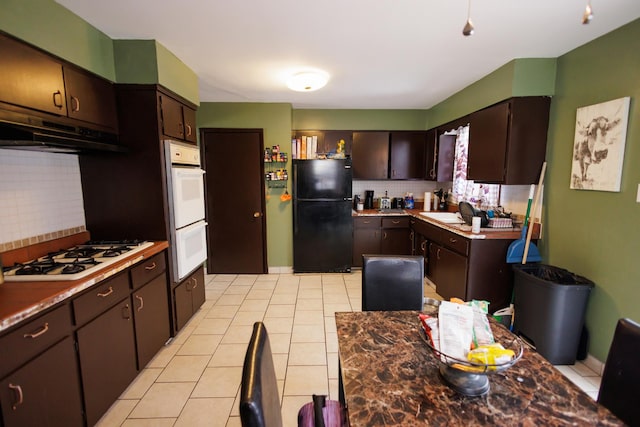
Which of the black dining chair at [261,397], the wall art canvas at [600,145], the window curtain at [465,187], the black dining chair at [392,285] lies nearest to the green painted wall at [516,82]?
the wall art canvas at [600,145]

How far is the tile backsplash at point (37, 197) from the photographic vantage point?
1803mm

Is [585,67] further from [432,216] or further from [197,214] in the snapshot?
[197,214]

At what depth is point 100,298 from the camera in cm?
170

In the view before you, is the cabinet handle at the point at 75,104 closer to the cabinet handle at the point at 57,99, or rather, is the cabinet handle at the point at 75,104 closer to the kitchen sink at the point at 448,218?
the cabinet handle at the point at 57,99

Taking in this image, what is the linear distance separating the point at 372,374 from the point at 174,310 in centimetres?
212

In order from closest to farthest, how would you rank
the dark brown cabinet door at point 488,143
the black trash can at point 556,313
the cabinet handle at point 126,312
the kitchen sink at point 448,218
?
the cabinet handle at point 126,312 < the black trash can at point 556,313 < the dark brown cabinet door at point 488,143 < the kitchen sink at point 448,218

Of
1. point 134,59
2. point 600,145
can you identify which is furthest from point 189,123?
point 600,145

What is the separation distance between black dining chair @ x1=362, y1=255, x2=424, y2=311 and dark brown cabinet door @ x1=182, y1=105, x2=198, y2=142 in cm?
215

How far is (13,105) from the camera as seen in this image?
5.02ft

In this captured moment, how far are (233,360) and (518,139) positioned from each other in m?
3.08

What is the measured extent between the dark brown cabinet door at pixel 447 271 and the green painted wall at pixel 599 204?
73 cm

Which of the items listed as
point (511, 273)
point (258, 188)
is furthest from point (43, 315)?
point (511, 273)

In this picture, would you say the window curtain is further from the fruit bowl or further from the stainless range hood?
the stainless range hood

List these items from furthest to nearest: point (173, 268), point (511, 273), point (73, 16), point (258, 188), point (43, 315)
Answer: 1. point (258, 188)
2. point (511, 273)
3. point (173, 268)
4. point (73, 16)
5. point (43, 315)
